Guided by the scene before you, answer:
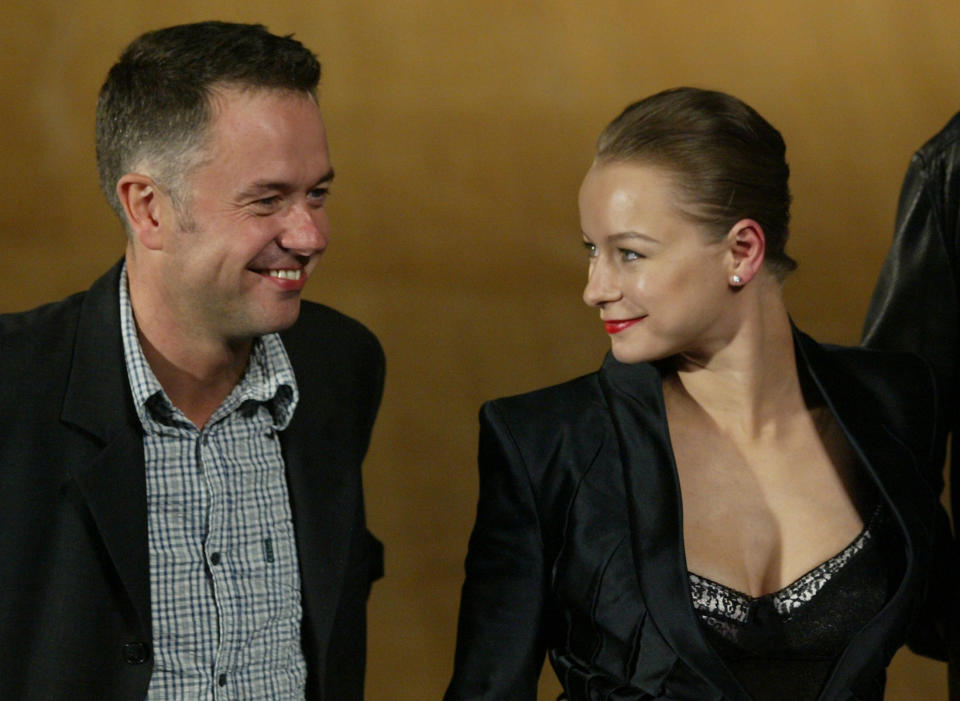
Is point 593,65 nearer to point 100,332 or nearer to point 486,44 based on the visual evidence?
point 486,44

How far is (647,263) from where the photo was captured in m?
1.78

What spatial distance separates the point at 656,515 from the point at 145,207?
0.75 meters

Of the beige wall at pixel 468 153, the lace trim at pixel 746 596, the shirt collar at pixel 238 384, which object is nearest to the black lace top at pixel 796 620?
the lace trim at pixel 746 596

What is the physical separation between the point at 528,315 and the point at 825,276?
0.59m

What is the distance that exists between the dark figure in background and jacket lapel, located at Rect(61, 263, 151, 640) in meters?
1.10

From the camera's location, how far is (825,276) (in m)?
2.82

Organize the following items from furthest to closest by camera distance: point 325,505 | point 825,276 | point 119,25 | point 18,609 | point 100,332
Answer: point 825,276, point 119,25, point 325,505, point 100,332, point 18,609

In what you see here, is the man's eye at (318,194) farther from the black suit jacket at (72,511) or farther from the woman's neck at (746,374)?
the woman's neck at (746,374)

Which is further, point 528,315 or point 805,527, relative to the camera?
point 528,315

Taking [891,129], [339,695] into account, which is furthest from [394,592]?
[891,129]

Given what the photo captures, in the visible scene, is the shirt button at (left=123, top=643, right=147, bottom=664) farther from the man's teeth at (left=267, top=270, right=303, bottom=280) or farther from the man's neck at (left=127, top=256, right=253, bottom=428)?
the man's teeth at (left=267, top=270, right=303, bottom=280)

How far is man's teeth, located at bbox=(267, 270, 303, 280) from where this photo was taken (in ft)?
5.97

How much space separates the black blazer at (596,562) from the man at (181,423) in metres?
0.24

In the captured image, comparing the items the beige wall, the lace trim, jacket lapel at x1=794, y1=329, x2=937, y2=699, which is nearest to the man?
the lace trim
